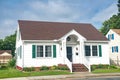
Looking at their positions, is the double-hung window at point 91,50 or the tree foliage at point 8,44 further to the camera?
the tree foliage at point 8,44

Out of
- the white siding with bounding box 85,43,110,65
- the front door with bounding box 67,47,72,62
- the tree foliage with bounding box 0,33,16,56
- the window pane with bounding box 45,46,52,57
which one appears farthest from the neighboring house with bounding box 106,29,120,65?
the tree foliage with bounding box 0,33,16,56

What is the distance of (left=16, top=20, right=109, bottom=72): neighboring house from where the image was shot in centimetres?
2778

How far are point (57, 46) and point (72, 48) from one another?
224cm

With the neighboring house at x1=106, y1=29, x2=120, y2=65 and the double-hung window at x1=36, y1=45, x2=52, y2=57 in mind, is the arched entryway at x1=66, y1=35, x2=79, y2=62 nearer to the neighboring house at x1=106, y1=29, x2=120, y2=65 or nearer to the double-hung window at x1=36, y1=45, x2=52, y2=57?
the double-hung window at x1=36, y1=45, x2=52, y2=57

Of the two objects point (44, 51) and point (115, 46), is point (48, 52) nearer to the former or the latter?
point (44, 51)

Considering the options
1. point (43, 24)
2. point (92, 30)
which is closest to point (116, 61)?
point (92, 30)

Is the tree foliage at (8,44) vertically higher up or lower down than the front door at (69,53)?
higher up

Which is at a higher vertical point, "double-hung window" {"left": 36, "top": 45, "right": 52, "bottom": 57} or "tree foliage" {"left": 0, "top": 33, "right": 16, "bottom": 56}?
"tree foliage" {"left": 0, "top": 33, "right": 16, "bottom": 56}

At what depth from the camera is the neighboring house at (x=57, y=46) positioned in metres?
27.8

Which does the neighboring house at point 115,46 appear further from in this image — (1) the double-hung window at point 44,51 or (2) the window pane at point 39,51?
(2) the window pane at point 39,51

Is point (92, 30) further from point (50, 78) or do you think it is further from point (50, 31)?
point (50, 78)

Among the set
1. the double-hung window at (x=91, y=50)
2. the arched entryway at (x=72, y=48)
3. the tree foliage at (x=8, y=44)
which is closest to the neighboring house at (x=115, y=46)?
the double-hung window at (x=91, y=50)

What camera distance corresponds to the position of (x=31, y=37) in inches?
1118

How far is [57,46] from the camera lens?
95.9ft
